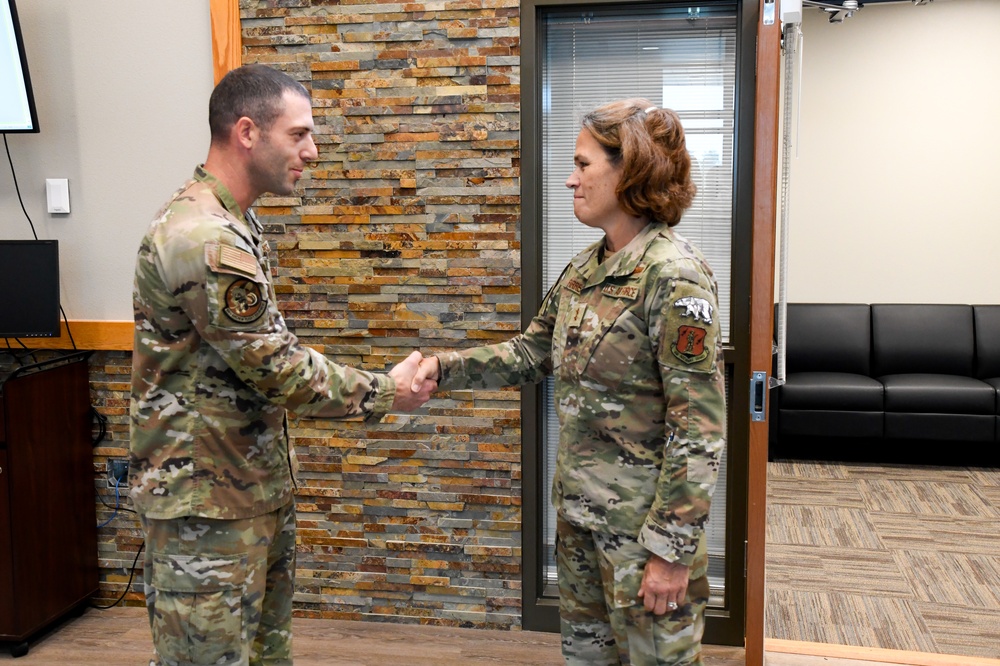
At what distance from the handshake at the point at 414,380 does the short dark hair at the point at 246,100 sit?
66cm

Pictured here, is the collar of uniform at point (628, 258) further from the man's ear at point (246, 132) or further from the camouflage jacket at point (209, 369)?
the man's ear at point (246, 132)

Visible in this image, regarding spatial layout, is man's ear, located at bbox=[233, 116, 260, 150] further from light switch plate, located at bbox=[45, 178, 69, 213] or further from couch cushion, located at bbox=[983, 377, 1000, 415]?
couch cushion, located at bbox=[983, 377, 1000, 415]

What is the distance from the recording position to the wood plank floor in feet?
9.11

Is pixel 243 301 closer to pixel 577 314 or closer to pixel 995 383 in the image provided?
pixel 577 314

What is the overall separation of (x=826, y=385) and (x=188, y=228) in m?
4.35

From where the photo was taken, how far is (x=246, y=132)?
1823 millimetres

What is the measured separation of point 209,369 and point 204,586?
44 centimetres

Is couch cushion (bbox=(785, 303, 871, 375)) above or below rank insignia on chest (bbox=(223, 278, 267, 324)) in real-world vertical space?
below

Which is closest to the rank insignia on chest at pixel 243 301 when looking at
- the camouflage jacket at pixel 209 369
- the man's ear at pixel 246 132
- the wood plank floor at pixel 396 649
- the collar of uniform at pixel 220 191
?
the camouflage jacket at pixel 209 369

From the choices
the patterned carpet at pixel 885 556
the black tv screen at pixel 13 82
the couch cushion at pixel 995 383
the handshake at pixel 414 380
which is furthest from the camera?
the couch cushion at pixel 995 383

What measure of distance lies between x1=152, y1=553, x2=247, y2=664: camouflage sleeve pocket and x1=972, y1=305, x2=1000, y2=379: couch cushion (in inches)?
199

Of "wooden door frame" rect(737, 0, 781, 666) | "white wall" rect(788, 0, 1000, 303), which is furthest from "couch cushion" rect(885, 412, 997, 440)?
"wooden door frame" rect(737, 0, 781, 666)

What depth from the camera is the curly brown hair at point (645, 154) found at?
1.80 meters

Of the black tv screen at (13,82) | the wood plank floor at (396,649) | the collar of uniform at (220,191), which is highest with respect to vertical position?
the black tv screen at (13,82)
